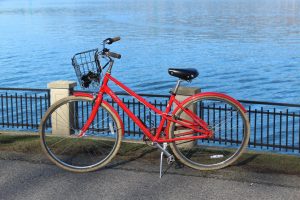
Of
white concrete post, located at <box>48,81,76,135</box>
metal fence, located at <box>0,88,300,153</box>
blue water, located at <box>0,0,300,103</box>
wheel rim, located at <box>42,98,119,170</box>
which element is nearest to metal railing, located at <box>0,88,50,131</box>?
metal fence, located at <box>0,88,300,153</box>

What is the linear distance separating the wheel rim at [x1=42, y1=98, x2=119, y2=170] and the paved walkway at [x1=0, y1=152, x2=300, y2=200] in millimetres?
268

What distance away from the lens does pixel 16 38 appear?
5381 cm

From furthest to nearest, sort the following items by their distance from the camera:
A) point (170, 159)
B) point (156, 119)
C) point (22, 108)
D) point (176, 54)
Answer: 1. point (176, 54)
2. point (22, 108)
3. point (156, 119)
4. point (170, 159)

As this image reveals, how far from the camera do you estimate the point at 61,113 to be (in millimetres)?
7055

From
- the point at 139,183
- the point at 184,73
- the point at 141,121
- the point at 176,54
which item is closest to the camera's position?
the point at 139,183

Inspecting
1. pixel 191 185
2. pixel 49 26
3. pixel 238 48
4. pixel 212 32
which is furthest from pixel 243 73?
pixel 49 26

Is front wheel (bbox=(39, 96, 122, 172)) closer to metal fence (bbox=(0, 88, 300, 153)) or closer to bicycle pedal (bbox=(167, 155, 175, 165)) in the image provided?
metal fence (bbox=(0, 88, 300, 153))

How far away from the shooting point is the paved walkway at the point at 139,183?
543cm

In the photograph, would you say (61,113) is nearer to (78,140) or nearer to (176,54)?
(78,140)

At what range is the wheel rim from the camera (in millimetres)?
6219

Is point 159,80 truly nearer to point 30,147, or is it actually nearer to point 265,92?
point 265,92

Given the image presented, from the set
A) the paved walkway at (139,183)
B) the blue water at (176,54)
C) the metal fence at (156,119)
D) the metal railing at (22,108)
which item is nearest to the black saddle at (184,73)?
the metal fence at (156,119)

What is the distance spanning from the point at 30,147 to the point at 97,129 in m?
1.28

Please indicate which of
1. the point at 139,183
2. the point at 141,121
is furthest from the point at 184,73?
the point at 139,183
